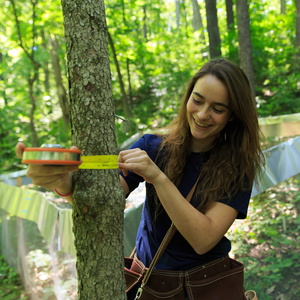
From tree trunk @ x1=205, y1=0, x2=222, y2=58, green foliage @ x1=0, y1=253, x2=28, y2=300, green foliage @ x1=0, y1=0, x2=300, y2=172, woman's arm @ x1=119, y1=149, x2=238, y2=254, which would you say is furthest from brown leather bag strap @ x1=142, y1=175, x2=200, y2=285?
green foliage @ x1=0, y1=0, x2=300, y2=172

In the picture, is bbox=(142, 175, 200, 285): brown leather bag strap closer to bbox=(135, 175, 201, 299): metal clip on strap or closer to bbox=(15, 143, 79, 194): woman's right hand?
bbox=(135, 175, 201, 299): metal clip on strap

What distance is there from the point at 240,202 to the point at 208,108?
609 mm

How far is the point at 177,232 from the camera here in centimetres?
159

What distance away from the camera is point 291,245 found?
12.8 ft

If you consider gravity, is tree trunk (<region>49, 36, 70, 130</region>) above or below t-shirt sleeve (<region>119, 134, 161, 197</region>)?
above

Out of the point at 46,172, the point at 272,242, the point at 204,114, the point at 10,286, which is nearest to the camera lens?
the point at 46,172

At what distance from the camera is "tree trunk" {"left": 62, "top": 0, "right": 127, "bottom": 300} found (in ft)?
4.34

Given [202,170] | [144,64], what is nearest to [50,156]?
[202,170]

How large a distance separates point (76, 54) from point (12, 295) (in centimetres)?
429

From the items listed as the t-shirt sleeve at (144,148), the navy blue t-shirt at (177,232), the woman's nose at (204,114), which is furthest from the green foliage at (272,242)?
the woman's nose at (204,114)

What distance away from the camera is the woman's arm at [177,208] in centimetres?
128

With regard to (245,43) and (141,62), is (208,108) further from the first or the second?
(141,62)

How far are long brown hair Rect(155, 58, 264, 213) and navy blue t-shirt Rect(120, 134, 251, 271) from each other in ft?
0.16

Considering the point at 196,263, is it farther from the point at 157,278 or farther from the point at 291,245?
the point at 291,245
